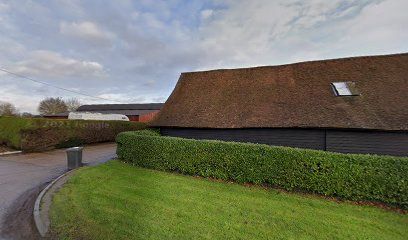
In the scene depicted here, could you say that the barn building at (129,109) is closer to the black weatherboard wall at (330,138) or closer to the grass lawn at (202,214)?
the black weatherboard wall at (330,138)

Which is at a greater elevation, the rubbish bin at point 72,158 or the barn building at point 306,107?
the barn building at point 306,107

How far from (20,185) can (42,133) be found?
9.37 m

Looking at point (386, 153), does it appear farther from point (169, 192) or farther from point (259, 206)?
point (169, 192)

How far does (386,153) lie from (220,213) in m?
8.09

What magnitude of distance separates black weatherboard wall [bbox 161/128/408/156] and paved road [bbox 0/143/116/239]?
775 cm

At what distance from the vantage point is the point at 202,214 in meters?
5.31

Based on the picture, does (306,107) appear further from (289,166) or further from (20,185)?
(20,185)

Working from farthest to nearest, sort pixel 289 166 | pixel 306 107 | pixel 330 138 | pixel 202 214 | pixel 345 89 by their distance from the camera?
pixel 345 89
pixel 306 107
pixel 330 138
pixel 289 166
pixel 202 214

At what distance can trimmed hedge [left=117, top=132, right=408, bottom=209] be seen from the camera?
6605 millimetres

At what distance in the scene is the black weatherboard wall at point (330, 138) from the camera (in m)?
9.38

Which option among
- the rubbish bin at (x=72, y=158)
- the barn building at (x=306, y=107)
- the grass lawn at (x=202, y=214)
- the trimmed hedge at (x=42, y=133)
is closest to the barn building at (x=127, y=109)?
the trimmed hedge at (x=42, y=133)

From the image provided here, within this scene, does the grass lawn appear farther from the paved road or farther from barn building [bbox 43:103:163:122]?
barn building [bbox 43:103:163:122]

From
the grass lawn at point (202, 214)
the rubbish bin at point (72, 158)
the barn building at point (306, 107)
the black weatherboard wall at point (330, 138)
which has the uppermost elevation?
the barn building at point (306, 107)

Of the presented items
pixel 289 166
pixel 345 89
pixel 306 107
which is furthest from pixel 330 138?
pixel 289 166
